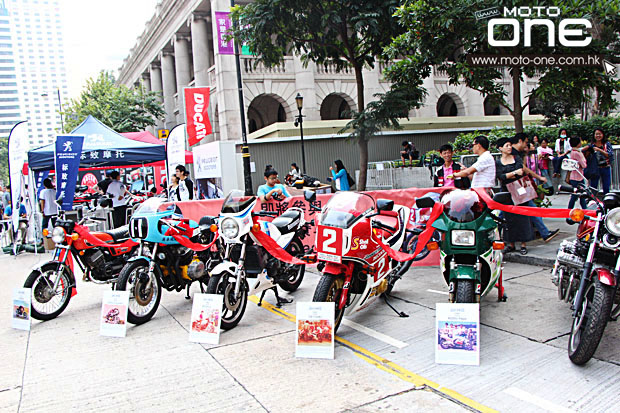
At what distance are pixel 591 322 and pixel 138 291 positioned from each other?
4.70 metres

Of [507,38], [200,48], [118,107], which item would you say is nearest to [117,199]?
[507,38]

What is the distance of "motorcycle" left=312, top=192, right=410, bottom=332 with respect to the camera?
4.74 m

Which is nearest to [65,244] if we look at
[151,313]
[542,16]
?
[151,313]

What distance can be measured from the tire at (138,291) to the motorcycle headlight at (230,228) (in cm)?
118

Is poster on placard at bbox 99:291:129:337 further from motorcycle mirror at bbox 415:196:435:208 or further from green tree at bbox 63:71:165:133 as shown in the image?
green tree at bbox 63:71:165:133

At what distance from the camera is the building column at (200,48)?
95.5 ft

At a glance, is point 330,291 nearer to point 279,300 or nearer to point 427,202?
point 427,202

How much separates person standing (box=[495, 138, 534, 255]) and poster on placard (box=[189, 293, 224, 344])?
4.83 m

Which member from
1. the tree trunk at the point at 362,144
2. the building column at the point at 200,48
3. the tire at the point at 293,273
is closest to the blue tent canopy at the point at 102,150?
the tree trunk at the point at 362,144

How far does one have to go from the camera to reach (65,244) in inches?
255

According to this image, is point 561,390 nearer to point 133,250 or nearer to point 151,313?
point 151,313

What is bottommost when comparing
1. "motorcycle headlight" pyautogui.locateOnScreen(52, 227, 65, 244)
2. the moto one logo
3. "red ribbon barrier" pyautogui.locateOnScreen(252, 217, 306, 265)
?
"red ribbon barrier" pyautogui.locateOnScreen(252, 217, 306, 265)

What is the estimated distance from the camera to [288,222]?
6.72 meters

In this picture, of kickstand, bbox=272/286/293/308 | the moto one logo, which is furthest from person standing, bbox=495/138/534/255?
kickstand, bbox=272/286/293/308
